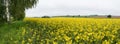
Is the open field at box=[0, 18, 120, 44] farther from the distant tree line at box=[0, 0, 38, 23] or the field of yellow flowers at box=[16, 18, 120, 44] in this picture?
the distant tree line at box=[0, 0, 38, 23]

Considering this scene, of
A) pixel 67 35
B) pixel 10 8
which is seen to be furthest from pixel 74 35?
pixel 10 8

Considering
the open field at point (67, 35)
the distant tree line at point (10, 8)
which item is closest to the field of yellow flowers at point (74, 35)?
the open field at point (67, 35)

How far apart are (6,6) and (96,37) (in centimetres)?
1808

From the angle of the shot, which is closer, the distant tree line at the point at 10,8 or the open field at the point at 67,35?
the open field at the point at 67,35

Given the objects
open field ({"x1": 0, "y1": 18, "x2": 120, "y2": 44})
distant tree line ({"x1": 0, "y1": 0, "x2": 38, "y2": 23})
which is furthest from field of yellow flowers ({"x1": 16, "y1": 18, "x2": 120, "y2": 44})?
distant tree line ({"x1": 0, "y1": 0, "x2": 38, "y2": 23})

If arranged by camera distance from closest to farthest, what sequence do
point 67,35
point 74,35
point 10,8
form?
point 74,35 < point 67,35 < point 10,8

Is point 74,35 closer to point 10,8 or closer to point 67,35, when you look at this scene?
point 67,35

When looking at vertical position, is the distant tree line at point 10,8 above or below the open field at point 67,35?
above

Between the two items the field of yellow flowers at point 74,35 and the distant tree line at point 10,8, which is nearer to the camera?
the field of yellow flowers at point 74,35

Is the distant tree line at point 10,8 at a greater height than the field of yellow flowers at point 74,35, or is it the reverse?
the distant tree line at point 10,8

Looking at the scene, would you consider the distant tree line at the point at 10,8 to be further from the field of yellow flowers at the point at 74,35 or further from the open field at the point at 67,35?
the field of yellow flowers at the point at 74,35

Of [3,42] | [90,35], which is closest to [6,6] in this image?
[3,42]

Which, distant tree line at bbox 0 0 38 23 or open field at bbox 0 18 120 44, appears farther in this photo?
distant tree line at bbox 0 0 38 23

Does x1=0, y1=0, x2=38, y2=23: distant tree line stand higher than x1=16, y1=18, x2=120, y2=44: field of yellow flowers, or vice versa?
x1=0, y1=0, x2=38, y2=23: distant tree line
